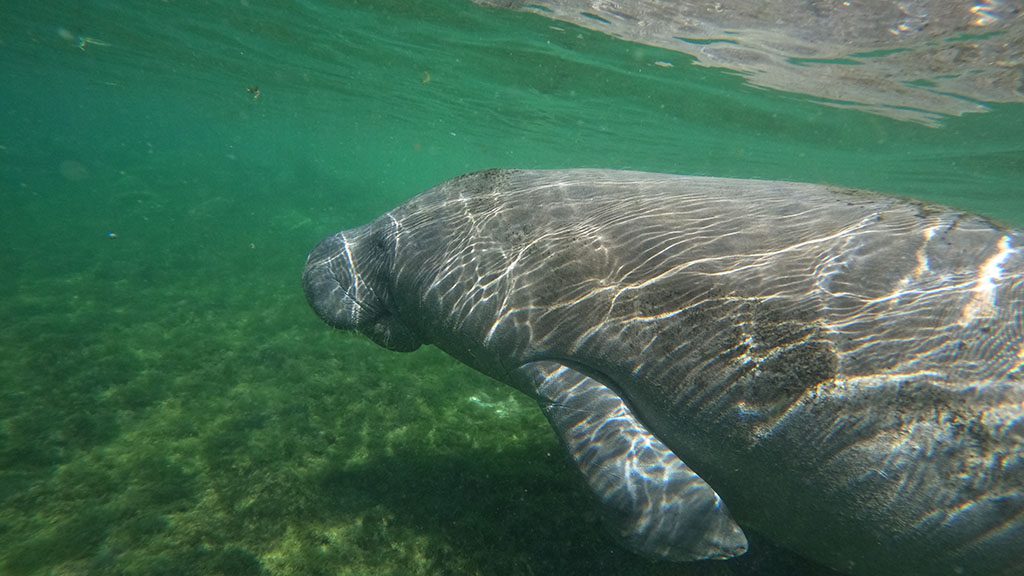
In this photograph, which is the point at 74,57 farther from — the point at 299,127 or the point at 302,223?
the point at 299,127

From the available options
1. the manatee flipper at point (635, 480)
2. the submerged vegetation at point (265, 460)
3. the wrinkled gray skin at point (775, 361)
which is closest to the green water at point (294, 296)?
the submerged vegetation at point (265, 460)

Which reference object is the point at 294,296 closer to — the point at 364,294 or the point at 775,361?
the point at 364,294

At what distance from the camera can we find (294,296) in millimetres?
12211

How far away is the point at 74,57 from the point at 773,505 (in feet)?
135

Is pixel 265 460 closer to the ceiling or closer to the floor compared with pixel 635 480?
closer to the floor

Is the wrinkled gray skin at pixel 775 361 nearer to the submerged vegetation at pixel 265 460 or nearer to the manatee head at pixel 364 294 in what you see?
the manatee head at pixel 364 294

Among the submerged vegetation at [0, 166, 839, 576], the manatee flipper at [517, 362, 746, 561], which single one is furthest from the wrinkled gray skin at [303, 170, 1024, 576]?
the submerged vegetation at [0, 166, 839, 576]

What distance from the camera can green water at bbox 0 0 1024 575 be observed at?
365 cm

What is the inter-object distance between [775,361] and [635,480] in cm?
94

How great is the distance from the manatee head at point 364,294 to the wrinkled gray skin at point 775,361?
2.68 ft

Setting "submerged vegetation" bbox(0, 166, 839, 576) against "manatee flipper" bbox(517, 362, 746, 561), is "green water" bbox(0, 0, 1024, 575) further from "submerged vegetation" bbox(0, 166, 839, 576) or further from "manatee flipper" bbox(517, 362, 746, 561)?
"manatee flipper" bbox(517, 362, 746, 561)

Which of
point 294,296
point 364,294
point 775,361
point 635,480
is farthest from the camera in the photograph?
point 294,296

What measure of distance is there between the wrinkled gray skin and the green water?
1.06m

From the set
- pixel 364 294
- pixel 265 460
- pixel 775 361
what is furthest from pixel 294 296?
pixel 775 361
